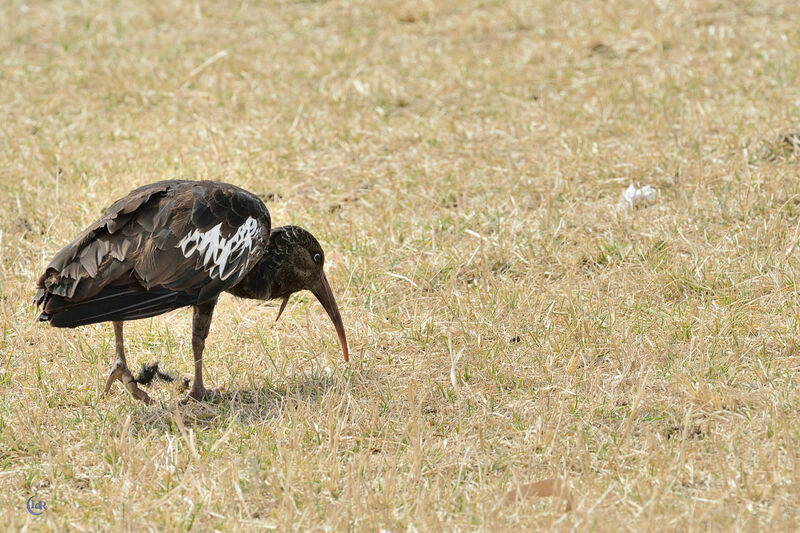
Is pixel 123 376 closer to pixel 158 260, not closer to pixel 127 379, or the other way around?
pixel 127 379

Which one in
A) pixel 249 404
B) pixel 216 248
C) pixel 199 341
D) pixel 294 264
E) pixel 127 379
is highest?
pixel 216 248

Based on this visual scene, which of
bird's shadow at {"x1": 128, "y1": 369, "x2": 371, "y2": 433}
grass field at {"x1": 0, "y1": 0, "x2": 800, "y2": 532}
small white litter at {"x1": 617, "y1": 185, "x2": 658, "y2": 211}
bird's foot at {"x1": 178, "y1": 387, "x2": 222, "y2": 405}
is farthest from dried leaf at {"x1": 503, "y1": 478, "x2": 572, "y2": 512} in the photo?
small white litter at {"x1": 617, "y1": 185, "x2": 658, "y2": 211}

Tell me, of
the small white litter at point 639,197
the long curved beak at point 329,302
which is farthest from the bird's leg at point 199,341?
the small white litter at point 639,197

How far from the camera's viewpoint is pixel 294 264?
5.51 m

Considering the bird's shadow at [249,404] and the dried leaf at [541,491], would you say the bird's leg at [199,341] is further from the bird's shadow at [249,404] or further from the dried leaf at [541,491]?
the dried leaf at [541,491]

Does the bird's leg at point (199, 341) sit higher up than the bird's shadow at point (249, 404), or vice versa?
the bird's leg at point (199, 341)

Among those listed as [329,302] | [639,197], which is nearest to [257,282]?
[329,302]

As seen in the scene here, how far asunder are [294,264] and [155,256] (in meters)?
0.88

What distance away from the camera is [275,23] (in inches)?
423

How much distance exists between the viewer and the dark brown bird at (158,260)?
4734mm

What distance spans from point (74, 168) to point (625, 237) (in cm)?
419

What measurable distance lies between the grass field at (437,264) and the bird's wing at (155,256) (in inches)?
21.6

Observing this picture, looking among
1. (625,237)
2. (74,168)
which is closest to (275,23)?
(74,168)

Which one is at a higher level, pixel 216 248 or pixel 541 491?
pixel 216 248
